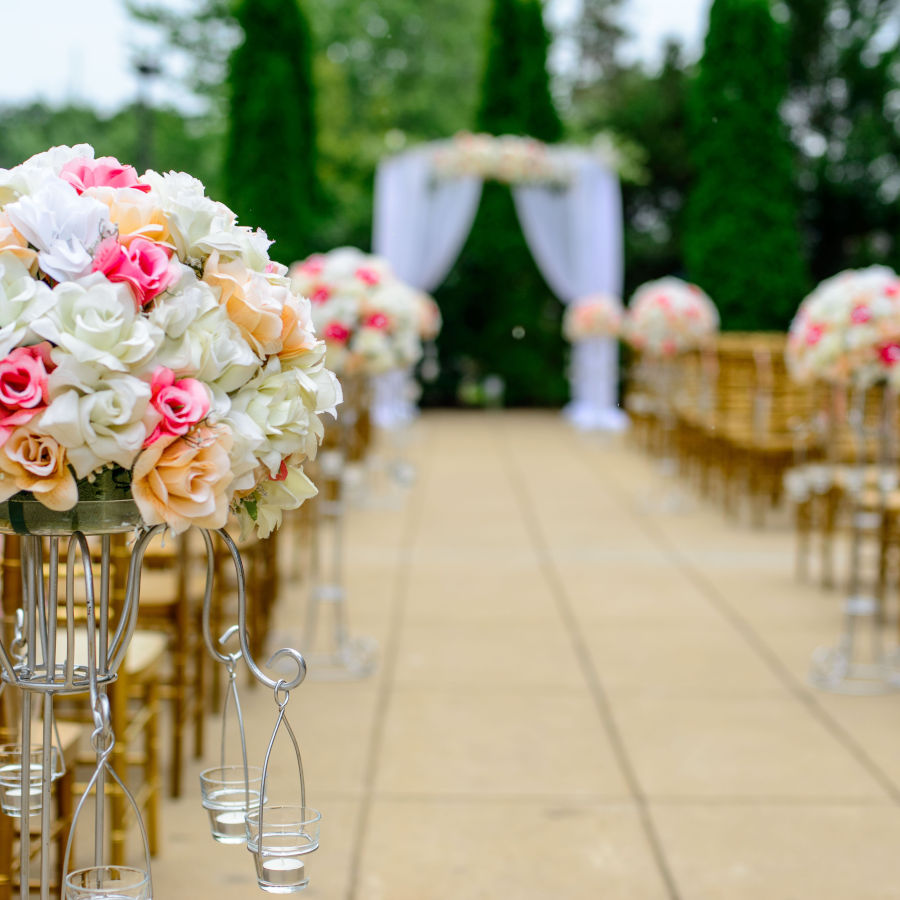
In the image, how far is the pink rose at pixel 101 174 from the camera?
1799 mm

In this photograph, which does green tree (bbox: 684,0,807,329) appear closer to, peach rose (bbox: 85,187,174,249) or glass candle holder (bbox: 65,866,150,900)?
peach rose (bbox: 85,187,174,249)

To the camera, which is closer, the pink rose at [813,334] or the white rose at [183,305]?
the white rose at [183,305]

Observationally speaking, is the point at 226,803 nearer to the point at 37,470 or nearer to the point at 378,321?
the point at 37,470

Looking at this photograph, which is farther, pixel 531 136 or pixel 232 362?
pixel 531 136

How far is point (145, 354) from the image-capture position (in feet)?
5.22

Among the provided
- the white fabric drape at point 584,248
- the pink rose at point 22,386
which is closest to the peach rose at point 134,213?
the pink rose at point 22,386

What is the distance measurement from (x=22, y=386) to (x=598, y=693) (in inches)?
159

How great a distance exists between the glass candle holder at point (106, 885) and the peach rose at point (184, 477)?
521mm

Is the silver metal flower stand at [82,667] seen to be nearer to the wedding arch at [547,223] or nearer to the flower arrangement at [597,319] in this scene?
the flower arrangement at [597,319]

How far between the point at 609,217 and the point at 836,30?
8756 mm

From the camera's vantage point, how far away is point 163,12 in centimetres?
2772

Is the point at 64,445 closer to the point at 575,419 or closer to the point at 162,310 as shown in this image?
the point at 162,310

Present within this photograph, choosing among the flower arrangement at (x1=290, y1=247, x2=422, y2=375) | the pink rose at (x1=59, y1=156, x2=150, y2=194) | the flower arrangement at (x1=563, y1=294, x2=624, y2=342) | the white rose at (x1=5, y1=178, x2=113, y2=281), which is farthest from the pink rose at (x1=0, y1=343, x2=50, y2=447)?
the flower arrangement at (x1=563, y1=294, x2=624, y2=342)

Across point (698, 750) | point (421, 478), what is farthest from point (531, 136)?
point (698, 750)
